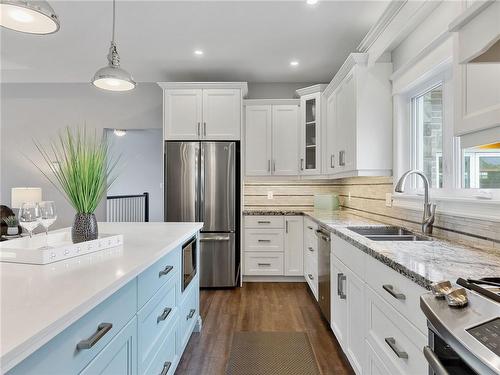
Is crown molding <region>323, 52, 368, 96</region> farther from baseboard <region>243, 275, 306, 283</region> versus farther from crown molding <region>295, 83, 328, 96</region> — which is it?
baseboard <region>243, 275, 306, 283</region>

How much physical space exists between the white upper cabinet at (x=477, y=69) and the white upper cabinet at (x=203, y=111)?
9.34ft

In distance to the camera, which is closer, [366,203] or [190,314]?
[190,314]

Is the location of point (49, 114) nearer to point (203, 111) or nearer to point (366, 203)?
point (203, 111)

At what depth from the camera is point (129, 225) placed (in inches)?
95.8

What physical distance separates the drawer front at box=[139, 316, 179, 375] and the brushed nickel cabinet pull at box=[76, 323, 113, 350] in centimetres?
48

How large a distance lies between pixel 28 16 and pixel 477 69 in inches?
81.4

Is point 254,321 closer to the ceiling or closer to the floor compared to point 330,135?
closer to the floor

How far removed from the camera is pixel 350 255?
78.3 inches

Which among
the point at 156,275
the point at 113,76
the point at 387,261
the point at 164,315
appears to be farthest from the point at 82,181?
the point at 387,261

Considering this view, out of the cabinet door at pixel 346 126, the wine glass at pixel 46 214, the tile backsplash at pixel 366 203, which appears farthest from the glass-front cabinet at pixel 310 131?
the wine glass at pixel 46 214

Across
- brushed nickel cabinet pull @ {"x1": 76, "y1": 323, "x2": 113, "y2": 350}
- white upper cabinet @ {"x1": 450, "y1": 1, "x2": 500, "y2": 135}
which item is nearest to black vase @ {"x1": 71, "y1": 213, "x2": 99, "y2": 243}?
brushed nickel cabinet pull @ {"x1": 76, "y1": 323, "x2": 113, "y2": 350}

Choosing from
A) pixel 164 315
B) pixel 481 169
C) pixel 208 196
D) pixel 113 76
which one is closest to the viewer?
pixel 164 315

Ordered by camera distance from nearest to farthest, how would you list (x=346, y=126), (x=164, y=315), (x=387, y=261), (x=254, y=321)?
(x=387, y=261) < (x=164, y=315) < (x=254, y=321) < (x=346, y=126)

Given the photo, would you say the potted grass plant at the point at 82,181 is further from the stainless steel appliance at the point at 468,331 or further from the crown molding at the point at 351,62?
the crown molding at the point at 351,62
